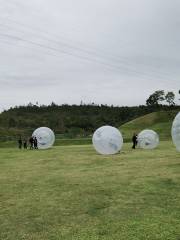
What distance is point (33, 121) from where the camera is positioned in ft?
360

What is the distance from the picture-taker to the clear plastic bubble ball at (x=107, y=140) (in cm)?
2739

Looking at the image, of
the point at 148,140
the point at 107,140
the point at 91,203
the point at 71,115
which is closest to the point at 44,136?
the point at 148,140

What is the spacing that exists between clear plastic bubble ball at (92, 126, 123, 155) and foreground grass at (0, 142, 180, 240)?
691 centimetres

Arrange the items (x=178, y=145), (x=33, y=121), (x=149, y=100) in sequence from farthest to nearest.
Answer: (x=149, y=100) → (x=33, y=121) → (x=178, y=145)

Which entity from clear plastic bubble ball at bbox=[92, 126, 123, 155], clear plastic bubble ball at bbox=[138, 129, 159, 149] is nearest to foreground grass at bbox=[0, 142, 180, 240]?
clear plastic bubble ball at bbox=[92, 126, 123, 155]

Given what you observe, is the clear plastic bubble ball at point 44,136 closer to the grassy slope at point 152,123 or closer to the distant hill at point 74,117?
the grassy slope at point 152,123

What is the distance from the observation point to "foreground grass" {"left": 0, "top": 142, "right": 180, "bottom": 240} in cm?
962

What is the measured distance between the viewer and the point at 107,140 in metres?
27.6

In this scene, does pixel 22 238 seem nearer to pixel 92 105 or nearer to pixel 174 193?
pixel 174 193

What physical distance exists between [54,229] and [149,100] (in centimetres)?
12702

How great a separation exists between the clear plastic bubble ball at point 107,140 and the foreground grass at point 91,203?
6.91 meters

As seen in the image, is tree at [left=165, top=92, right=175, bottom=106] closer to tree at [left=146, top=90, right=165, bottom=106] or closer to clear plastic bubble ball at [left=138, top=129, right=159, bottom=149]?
tree at [left=146, top=90, right=165, bottom=106]

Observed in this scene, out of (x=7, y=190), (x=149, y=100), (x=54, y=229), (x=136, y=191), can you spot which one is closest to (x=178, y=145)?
(x=136, y=191)

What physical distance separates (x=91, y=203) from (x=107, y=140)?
596 inches
